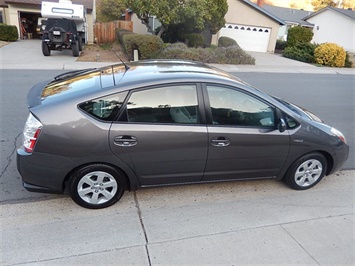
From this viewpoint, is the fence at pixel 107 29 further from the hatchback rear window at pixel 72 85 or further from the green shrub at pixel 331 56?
the hatchback rear window at pixel 72 85

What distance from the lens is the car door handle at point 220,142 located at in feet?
9.97

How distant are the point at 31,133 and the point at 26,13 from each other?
78.1 feet

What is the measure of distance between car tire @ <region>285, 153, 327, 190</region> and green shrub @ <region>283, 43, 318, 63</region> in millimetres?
17904

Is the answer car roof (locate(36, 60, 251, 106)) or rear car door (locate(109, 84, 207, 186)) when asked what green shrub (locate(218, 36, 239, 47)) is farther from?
rear car door (locate(109, 84, 207, 186))

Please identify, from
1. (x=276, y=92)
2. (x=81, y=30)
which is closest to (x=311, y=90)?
(x=276, y=92)

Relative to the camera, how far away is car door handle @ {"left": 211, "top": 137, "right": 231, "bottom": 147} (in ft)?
9.97

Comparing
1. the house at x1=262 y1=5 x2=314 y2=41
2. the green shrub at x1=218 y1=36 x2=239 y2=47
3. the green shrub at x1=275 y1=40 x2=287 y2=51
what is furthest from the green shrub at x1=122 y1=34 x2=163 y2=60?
the house at x1=262 y1=5 x2=314 y2=41

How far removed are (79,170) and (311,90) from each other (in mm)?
9648

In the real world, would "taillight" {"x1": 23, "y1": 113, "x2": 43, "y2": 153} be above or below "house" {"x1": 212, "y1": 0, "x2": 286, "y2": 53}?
below

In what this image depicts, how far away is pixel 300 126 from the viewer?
3330 mm

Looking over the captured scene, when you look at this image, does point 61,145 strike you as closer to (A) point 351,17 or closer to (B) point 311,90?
(B) point 311,90

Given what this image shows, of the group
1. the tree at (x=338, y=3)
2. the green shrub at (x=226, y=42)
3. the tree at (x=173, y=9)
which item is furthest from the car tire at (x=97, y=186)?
the tree at (x=338, y=3)

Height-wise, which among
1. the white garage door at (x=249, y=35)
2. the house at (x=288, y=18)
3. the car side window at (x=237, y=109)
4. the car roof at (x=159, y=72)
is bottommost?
the car side window at (x=237, y=109)

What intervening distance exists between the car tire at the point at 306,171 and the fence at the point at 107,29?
21.1m
